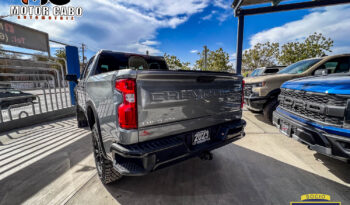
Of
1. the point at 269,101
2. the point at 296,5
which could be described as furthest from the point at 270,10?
the point at 269,101

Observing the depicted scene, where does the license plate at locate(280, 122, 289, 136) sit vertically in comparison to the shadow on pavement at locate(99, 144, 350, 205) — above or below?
above

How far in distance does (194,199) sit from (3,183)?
2.77 m

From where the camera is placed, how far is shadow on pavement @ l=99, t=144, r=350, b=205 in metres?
1.79

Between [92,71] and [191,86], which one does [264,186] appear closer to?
[191,86]

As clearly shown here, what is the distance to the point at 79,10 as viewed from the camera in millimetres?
5910

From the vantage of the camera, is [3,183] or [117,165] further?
[3,183]

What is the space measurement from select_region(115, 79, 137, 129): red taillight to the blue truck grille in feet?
8.27

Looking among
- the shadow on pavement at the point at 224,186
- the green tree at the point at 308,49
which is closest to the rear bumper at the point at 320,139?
the shadow on pavement at the point at 224,186

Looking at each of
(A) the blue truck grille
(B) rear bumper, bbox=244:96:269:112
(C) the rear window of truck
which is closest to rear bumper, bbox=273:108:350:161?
(A) the blue truck grille

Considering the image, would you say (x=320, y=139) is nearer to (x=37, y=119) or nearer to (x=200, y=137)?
(x=200, y=137)

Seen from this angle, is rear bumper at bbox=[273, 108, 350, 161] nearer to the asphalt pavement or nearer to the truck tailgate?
the asphalt pavement

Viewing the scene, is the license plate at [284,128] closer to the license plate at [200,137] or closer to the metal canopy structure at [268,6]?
the license plate at [200,137]

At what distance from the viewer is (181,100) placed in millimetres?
1611

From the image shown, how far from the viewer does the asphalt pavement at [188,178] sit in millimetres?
1812
